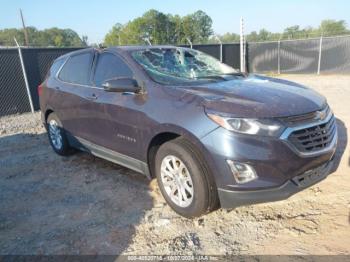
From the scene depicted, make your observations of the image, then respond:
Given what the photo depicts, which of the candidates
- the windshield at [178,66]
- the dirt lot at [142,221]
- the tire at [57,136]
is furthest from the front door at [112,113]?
the tire at [57,136]

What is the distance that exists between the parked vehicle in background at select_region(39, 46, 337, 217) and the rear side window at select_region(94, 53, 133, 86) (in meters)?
0.01

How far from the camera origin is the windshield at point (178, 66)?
374 cm

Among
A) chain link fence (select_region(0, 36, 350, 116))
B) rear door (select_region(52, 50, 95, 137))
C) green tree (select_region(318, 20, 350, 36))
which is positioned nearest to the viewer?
rear door (select_region(52, 50, 95, 137))

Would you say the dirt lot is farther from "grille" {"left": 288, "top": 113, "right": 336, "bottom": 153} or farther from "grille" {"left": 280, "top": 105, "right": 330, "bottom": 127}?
"grille" {"left": 280, "top": 105, "right": 330, "bottom": 127}

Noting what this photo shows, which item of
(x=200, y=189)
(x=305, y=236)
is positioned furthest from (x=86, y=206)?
(x=305, y=236)

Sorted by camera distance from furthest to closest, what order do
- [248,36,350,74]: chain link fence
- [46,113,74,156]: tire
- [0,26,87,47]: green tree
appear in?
[0,26,87,47]: green tree, [248,36,350,74]: chain link fence, [46,113,74,156]: tire

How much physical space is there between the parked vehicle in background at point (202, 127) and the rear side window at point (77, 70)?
0.24 feet

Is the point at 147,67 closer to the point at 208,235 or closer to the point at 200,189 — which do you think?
the point at 200,189

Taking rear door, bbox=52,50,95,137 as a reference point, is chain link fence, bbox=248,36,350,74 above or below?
below

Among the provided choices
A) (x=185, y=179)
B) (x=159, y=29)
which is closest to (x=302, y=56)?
(x=185, y=179)

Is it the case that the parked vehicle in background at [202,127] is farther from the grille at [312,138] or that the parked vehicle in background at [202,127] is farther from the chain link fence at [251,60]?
the chain link fence at [251,60]

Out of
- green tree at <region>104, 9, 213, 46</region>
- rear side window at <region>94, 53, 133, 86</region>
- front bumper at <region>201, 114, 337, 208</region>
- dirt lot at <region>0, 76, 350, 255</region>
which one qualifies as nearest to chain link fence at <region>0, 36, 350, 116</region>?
dirt lot at <region>0, 76, 350, 255</region>

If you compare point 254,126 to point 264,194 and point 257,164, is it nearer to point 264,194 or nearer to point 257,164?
point 257,164

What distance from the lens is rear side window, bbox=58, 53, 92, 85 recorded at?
15.3ft
